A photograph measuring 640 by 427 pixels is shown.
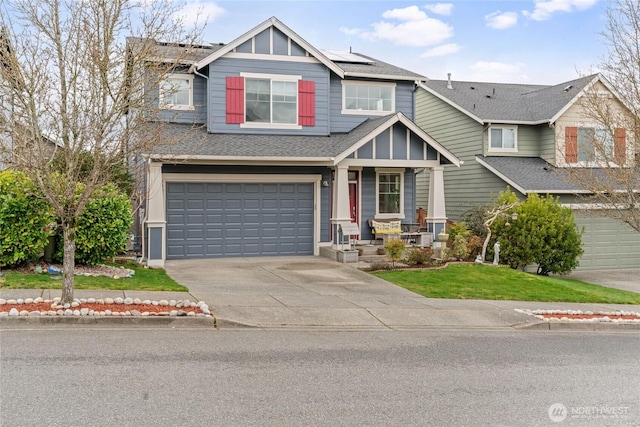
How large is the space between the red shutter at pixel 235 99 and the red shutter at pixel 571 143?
10472 millimetres

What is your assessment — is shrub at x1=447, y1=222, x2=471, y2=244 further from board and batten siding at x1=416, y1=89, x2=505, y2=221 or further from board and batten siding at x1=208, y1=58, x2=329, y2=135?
board and batten siding at x1=208, y1=58, x2=329, y2=135

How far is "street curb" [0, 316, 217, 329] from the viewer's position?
862 cm

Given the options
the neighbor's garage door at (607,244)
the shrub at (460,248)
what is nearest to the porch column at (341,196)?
the shrub at (460,248)

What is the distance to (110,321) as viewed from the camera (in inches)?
351

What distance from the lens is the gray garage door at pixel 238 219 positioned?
59.9ft

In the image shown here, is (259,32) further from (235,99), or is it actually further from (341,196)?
(341,196)

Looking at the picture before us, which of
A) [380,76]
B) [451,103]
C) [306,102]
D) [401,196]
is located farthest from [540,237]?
[306,102]

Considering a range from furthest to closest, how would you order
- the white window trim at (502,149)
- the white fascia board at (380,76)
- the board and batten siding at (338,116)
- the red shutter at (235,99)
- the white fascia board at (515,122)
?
the white window trim at (502,149), the white fascia board at (515,122), the board and batten siding at (338,116), the white fascia board at (380,76), the red shutter at (235,99)

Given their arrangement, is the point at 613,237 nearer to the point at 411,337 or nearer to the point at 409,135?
the point at 409,135

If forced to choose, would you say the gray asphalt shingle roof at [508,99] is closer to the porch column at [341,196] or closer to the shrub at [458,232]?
the shrub at [458,232]

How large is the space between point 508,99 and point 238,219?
544 inches

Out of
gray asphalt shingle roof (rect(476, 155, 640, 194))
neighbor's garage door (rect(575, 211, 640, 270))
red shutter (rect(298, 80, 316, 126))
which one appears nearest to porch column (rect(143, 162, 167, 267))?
red shutter (rect(298, 80, 316, 126))

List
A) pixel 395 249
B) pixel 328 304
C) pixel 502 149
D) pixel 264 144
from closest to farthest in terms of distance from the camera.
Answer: pixel 328 304
pixel 395 249
pixel 264 144
pixel 502 149

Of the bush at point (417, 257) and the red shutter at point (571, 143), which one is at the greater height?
the red shutter at point (571, 143)
